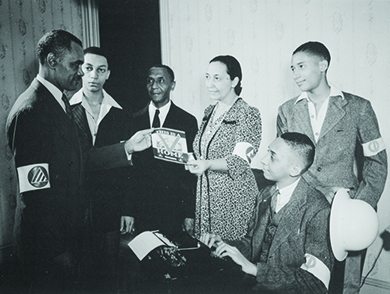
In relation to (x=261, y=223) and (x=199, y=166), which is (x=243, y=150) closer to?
(x=199, y=166)

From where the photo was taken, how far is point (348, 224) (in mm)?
1197

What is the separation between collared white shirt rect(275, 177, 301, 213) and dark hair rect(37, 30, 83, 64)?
1.08 meters

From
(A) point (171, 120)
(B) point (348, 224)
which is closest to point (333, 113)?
(B) point (348, 224)

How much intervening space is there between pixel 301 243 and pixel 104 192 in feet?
3.41

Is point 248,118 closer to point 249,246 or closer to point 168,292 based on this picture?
point 249,246

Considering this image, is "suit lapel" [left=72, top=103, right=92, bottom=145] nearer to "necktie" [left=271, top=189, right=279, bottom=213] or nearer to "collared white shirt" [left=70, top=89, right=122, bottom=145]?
"collared white shirt" [left=70, top=89, right=122, bottom=145]

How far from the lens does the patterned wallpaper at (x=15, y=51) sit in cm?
178

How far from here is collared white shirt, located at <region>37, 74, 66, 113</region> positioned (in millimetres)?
1428

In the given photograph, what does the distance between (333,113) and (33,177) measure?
4.14 ft

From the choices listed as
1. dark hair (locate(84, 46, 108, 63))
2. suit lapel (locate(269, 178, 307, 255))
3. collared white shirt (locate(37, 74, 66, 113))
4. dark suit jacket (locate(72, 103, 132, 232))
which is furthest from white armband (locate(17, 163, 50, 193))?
suit lapel (locate(269, 178, 307, 255))

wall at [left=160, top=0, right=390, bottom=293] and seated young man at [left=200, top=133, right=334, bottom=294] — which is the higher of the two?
wall at [left=160, top=0, right=390, bottom=293]

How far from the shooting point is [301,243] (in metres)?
1.25

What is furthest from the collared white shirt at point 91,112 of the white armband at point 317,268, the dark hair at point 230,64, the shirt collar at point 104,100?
the white armband at point 317,268

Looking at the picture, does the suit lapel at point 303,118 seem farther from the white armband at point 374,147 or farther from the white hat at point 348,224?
the white hat at point 348,224
